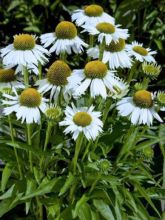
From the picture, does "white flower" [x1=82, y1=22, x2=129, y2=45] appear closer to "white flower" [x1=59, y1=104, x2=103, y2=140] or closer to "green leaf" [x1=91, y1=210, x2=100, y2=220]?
"white flower" [x1=59, y1=104, x2=103, y2=140]

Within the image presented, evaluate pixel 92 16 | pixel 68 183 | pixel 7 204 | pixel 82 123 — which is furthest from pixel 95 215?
pixel 92 16

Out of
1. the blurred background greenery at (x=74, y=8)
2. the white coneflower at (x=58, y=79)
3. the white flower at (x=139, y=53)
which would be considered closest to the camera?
the white coneflower at (x=58, y=79)

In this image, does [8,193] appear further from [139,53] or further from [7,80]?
[139,53]

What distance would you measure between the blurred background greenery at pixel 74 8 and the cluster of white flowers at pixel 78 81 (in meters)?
1.22

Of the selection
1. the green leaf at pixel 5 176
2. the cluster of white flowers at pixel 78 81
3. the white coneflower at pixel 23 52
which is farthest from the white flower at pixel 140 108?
the green leaf at pixel 5 176

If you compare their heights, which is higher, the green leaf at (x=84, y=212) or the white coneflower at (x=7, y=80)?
the white coneflower at (x=7, y=80)

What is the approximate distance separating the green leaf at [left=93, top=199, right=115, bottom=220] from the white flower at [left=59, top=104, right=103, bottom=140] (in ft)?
1.12

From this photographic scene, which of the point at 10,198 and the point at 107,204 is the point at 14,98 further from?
the point at 107,204

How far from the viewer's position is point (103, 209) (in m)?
1.78

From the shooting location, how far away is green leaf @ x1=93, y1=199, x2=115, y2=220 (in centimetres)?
176

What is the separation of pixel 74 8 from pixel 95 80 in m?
1.75

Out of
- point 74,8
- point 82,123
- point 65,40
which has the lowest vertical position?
point 82,123

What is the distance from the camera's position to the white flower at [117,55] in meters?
1.67

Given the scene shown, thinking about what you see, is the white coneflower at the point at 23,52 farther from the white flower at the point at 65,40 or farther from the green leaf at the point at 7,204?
the green leaf at the point at 7,204
